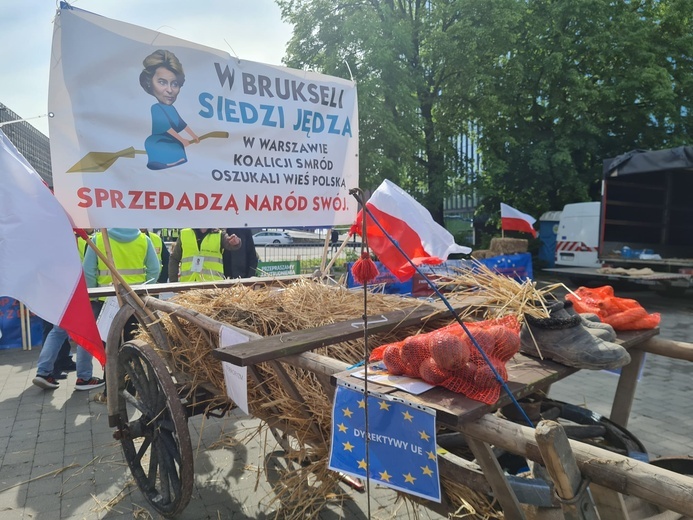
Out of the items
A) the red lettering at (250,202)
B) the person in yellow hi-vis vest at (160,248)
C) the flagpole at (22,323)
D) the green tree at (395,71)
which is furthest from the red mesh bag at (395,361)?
the green tree at (395,71)

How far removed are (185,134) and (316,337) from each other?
196 cm

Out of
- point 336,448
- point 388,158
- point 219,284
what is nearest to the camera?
point 336,448

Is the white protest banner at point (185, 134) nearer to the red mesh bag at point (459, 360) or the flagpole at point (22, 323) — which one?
the red mesh bag at point (459, 360)

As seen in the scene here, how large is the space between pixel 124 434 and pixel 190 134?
6.42 feet

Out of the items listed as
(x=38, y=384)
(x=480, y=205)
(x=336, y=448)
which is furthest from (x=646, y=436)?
(x=480, y=205)

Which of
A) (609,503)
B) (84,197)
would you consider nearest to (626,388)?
(609,503)

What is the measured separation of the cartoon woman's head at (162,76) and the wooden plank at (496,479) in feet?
9.48

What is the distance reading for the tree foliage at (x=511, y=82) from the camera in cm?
1482

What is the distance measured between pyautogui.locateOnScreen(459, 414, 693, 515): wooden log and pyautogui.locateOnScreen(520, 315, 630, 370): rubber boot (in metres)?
0.58

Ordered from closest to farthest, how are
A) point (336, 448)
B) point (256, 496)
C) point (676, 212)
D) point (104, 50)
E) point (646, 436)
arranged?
point (336, 448), point (104, 50), point (256, 496), point (646, 436), point (676, 212)

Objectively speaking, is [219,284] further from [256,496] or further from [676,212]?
[676,212]

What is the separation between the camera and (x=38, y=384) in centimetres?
521

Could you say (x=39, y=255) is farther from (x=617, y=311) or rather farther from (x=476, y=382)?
(x=617, y=311)

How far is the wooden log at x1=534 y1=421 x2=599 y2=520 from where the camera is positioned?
1190mm
